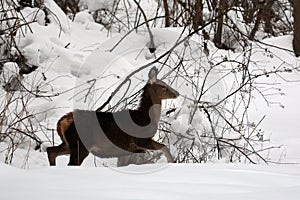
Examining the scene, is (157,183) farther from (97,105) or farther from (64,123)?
(97,105)

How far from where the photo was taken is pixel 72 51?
9398mm

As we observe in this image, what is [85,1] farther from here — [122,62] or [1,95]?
[1,95]

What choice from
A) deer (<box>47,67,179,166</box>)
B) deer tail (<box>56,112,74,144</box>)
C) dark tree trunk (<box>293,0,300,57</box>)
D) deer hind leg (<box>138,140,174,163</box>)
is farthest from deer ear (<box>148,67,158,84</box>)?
dark tree trunk (<box>293,0,300,57</box>)

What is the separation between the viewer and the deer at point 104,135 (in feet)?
16.1

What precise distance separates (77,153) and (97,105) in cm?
202

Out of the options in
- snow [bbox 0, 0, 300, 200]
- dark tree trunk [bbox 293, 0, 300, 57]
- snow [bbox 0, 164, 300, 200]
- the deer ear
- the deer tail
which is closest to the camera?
snow [bbox 0, 164, 300, 200]

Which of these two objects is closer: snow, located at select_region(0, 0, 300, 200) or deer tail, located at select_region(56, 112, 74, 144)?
snow, located at select_region(0, 0, 300, 200)

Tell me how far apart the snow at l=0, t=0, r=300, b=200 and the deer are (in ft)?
0.61

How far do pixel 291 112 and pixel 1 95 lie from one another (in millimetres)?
4280

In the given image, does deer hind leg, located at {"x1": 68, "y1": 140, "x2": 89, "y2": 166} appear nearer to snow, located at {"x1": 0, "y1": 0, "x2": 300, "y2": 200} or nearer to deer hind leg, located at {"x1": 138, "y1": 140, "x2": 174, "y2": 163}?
snow, located at {"x1": 0, "y1": 0, "x2": 300, "y2": 200}

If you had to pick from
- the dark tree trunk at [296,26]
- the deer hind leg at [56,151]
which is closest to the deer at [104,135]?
the deer hind leg at [56,151]

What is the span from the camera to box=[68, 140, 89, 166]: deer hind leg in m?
4.91

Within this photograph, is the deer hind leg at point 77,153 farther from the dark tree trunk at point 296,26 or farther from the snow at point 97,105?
the dark tree trunk at point 296,26

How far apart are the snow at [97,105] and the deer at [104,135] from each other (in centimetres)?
19
